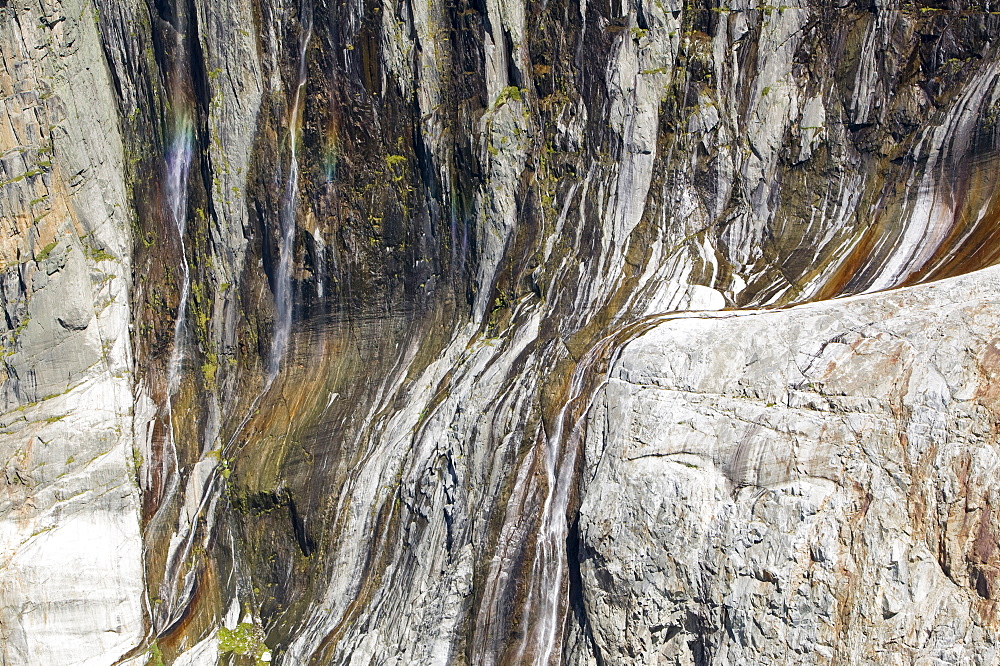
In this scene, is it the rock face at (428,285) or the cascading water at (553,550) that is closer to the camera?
the cascading water at (553,550)

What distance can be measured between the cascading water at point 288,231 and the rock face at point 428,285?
0.22 ft

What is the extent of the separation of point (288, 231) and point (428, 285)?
3.48 metres

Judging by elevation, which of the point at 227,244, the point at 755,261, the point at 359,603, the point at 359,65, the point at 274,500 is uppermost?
the point at 359,65

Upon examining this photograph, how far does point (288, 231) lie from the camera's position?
17.3 metres

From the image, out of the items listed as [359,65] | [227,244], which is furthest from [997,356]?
[227,244]

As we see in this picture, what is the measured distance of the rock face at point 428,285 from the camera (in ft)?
45.3

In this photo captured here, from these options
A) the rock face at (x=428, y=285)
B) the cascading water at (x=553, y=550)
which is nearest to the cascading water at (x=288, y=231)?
the rock face at (x=428, y=285)

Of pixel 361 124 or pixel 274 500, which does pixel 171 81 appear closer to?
pixel 361 124

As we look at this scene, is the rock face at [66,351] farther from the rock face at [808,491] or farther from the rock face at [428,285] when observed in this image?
the rock face at [808,491]

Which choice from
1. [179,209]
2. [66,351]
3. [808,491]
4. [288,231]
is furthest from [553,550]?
[66,351]

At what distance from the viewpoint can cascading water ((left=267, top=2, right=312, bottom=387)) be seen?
1719cm

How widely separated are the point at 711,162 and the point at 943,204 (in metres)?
4.58

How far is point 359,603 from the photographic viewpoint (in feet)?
50.9

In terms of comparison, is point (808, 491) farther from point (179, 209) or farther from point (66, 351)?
point (66, 351)
